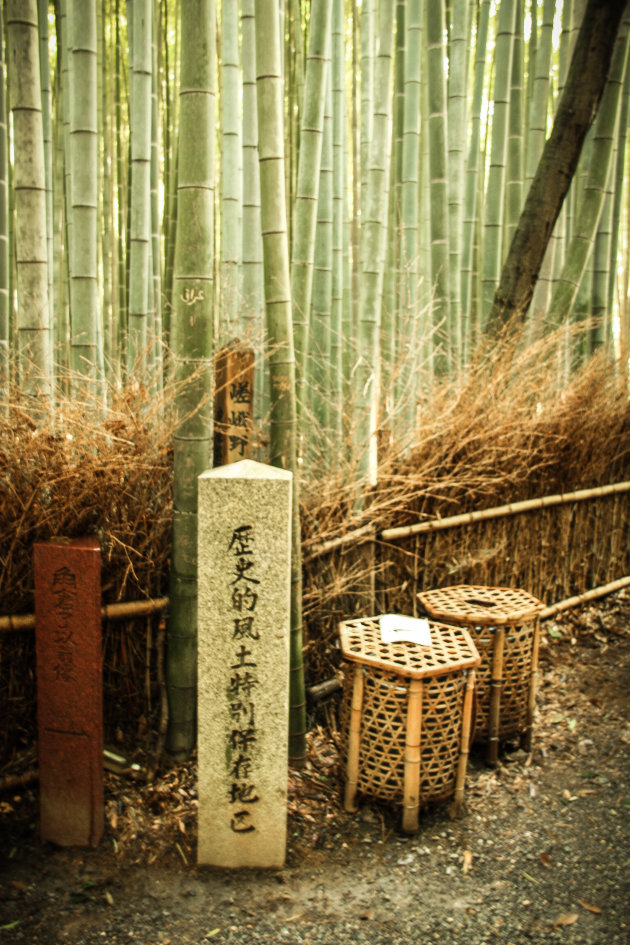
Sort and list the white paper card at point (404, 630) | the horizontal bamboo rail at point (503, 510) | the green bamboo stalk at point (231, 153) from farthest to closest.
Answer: the green bamboo stalk at point (231, 153), the horizontal bamboo rail at point (503, 510), the white paper card at point (404, 630)

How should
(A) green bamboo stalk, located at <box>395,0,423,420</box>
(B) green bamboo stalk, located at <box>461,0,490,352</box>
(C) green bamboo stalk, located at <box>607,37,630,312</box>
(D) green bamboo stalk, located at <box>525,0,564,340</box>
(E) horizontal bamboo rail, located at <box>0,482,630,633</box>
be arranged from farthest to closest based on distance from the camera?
(B) green bamboo stalk, located at <box>461,0,490,352</box>, (C) green bamboo stalk, located at <box>607,37,630,312</box>, (D) green bamboo stalk, located at <box>525,0,564,340</box>, (A) green bamboo stalk, located at <box>395,0,423,420</box>, (E) horizontal bamboo rail, located at <box>0,482,630,633</box>

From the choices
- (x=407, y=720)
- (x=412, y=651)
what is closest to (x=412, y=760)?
(x=407, y=720)

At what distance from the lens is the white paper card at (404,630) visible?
265 cm

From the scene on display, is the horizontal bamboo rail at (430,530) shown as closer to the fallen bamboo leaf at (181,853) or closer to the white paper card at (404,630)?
the white paper card at (404,630)

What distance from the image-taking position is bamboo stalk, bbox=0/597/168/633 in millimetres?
2365

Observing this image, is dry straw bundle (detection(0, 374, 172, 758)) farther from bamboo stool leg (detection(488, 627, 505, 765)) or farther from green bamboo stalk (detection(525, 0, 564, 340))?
green bamboo stalk (detection(525, 0, 564, 340))

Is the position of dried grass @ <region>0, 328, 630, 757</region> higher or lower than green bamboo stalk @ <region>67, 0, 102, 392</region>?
lower

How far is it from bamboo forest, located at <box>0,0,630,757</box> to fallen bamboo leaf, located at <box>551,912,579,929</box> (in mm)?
1134

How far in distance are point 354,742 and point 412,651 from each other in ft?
1.28

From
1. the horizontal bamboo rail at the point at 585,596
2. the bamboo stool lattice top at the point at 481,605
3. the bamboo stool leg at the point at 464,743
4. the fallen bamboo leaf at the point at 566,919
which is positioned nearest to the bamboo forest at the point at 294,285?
the horizontal bamboo rail at the point at 585,596

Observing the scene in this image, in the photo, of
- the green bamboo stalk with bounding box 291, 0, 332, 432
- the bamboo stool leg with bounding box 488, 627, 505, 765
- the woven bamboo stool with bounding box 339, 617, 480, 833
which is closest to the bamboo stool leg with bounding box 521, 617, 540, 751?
the bamboo stool leg with bounding box 488, 627, 505, 765

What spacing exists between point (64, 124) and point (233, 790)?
4.54 meters

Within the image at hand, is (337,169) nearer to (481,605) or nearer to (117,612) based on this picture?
(481,605)

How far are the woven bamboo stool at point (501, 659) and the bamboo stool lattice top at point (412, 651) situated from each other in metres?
0.19
